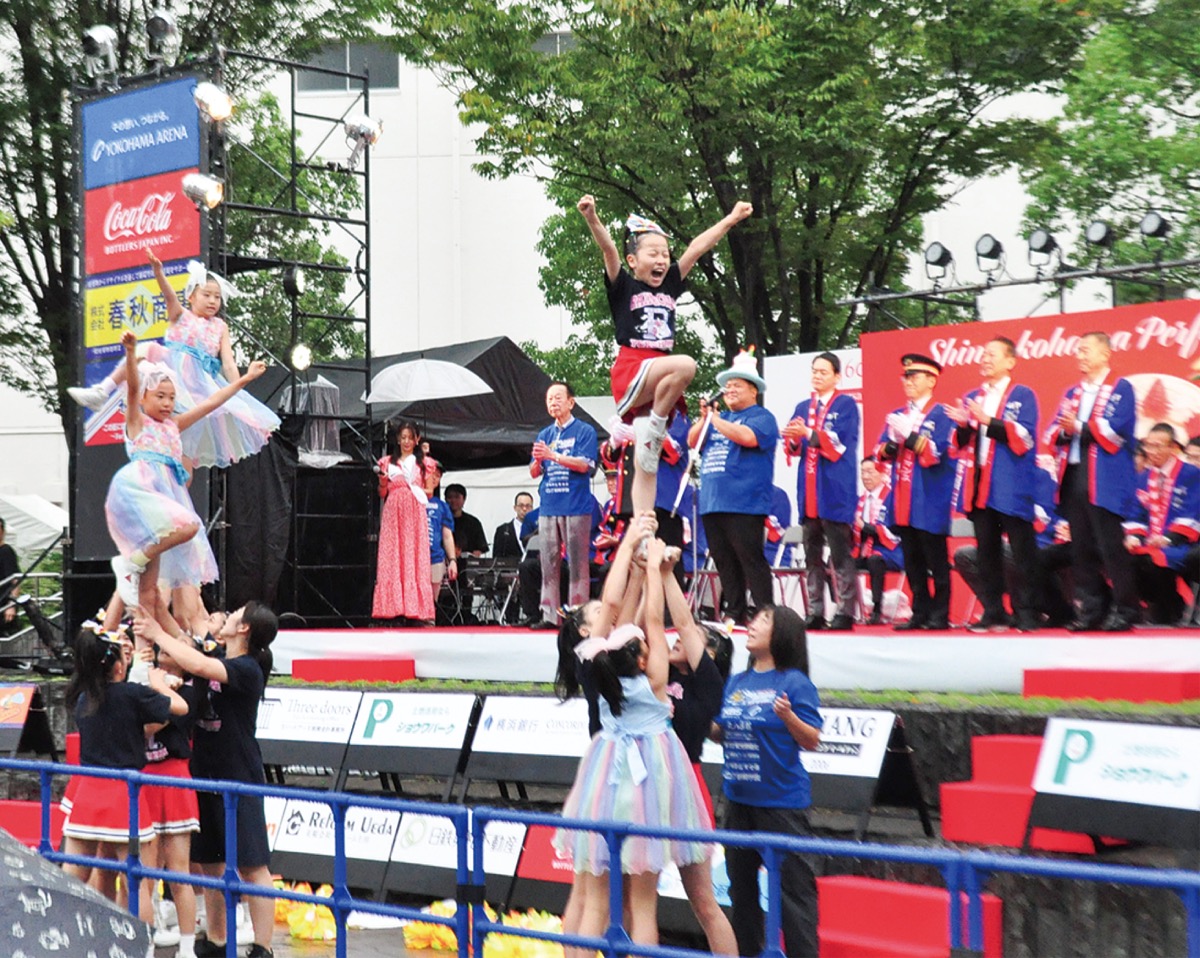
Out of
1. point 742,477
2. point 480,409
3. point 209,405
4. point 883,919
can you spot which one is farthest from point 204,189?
point 883,919

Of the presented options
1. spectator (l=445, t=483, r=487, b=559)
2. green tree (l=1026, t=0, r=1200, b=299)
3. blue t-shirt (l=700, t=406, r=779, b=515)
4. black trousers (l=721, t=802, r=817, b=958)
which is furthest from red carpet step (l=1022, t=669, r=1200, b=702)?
green tree (l=1026, t=0, r=1200, b=299)

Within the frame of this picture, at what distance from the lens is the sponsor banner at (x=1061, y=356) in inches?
490

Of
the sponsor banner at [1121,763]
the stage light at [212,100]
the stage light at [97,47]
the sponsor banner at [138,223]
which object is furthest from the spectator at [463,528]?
the sponsor banner at [1121,763]

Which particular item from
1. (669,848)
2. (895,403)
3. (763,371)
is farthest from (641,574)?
(763,371)

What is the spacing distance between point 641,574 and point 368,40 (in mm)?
13633

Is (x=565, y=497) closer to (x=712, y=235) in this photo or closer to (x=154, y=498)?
(x=154, y=498)

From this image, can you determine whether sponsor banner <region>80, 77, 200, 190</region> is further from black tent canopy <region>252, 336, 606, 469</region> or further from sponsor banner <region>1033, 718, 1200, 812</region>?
sponsor banner <region>1033, 718, 1200, 812</region>

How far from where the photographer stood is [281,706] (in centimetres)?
1120

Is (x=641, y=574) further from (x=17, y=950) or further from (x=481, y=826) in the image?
(x=17, y=950)

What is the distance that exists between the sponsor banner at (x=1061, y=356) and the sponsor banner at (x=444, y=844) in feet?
18.8

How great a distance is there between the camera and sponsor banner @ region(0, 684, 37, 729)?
1284 cm

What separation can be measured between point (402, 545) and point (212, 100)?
4417 mm

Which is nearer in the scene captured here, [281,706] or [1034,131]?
[281,706]

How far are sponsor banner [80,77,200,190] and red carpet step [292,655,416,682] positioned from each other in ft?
15.4
